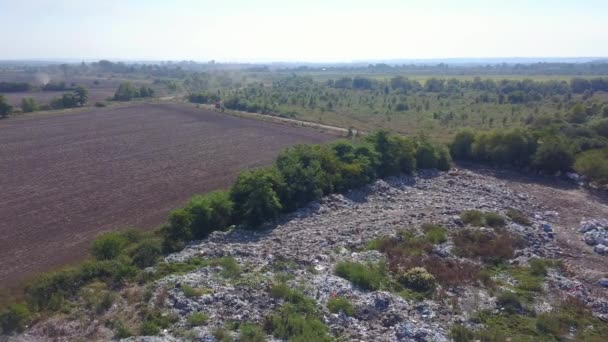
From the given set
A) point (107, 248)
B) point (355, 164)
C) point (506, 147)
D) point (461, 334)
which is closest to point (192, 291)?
point (107, 248)

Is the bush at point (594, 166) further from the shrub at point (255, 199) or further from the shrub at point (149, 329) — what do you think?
the shrub at point (149, 329)

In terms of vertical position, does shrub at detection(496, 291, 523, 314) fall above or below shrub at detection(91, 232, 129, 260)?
below

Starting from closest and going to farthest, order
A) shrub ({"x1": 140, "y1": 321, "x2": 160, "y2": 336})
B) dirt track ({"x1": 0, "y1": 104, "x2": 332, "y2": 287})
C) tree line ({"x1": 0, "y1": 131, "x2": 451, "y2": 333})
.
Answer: shrub ({"x1": 140, "y1": 321, "x2": 160, "y2": 336}), tree line ({"x1": 0, "y1": 131, "x2": 451, "y2": 333}), dirt track ({"x1": 0, "y1": 104, "x2": 332, "y2": 287})

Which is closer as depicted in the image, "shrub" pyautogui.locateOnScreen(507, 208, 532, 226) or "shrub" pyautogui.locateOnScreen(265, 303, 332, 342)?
"shrub" pyautogui.locateOnScreen(265, 303, 332, 342)

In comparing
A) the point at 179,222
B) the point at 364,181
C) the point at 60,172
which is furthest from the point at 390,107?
the point at 179,222

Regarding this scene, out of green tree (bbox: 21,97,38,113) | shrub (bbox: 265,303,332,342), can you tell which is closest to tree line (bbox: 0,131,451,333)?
shrub (bbox: 265,303,332,342)

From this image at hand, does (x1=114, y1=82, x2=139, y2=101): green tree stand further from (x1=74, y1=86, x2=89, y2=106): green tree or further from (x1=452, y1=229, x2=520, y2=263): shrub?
(x1=452, y1=229, x2=520, y2=263): shrub

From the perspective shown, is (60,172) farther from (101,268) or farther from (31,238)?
(101,268)
